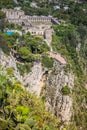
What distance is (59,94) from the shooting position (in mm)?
39781

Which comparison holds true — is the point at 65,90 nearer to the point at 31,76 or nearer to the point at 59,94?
the point at 59,94

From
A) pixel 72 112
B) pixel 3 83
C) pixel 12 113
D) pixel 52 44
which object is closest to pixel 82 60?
pixel 52 44

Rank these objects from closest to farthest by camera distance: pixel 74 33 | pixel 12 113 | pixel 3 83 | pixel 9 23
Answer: pixel 12 113, pixel 3 83, pixel 9 23, pixel 74 33

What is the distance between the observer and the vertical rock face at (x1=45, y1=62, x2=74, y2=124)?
38594 mm

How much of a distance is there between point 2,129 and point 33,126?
179cm

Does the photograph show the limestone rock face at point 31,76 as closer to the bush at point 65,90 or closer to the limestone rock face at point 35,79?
the limestone rock face at point 35,79

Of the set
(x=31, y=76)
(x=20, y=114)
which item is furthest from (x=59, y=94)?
(x=20, y=114)

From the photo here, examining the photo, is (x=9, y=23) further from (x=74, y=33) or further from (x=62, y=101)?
(x=62, y=101)

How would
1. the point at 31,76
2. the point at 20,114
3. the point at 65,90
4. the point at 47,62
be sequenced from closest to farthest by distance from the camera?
the point at 20,114 < the point at 31,76 < the point at 65,90 < the point at 47,62

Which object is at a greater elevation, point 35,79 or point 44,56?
point 44,56

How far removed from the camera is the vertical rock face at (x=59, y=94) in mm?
38594

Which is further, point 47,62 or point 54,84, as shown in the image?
point 47,62

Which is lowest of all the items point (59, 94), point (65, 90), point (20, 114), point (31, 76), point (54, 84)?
point (59, 94)

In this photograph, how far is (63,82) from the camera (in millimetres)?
40812
